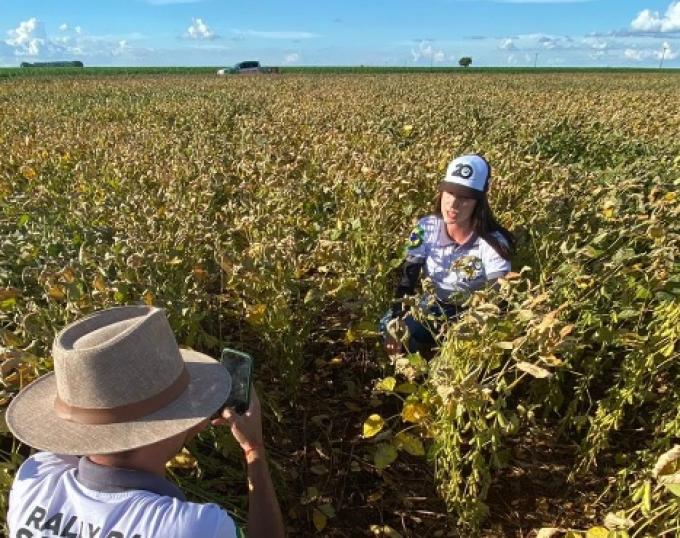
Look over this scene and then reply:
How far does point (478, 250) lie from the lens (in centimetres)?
274

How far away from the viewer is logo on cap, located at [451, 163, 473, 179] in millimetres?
2641

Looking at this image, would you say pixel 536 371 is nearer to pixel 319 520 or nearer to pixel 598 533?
pixel 598 533

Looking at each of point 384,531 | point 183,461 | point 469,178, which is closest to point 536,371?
point 384,531

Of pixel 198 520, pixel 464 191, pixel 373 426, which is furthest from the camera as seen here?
pixel 464 191

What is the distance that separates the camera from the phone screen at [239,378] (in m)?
1.39

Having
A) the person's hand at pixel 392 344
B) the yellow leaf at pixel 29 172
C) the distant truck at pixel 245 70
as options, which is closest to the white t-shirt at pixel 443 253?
the person's hand at pixel 392 344

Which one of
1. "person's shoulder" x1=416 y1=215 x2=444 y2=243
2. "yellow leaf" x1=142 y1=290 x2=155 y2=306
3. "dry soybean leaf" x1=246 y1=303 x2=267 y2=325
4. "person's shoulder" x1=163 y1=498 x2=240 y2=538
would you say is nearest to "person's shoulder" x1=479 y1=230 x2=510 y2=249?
"person's shoulder" x1=416 y1=215 x2=444 y2=243

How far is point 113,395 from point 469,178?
78.8 inches

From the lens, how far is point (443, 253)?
112 inches

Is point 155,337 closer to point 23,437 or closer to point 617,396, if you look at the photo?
point 23,437

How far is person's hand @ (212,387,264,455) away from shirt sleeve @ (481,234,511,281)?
5.01 feet

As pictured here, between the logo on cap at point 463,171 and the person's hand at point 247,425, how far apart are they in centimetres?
166

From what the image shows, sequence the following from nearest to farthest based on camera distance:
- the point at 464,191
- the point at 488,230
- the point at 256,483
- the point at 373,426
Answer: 1. the point at 256,483
2. the point at 373,426
3. the point at 464,191
4. the point at 488,230

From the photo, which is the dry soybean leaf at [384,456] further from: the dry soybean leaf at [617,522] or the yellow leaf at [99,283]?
the yellow leaf at [99,283]
